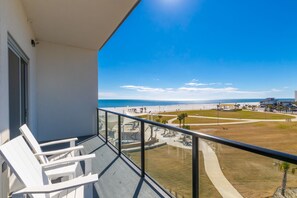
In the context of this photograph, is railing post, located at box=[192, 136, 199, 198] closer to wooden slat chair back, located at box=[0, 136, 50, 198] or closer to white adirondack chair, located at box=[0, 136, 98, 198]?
white adirondack chair, located at box=[0, 136, 98, 198]

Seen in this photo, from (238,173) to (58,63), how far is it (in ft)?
18.1

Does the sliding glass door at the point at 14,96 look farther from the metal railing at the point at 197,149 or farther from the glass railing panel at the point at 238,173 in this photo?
the glass railing panel at the point at 238,173

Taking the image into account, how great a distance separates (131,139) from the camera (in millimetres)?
3521

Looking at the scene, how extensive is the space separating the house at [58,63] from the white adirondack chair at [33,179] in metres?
1.60

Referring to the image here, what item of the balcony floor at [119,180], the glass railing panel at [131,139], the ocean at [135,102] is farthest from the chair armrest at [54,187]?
the ocean at [135,102]

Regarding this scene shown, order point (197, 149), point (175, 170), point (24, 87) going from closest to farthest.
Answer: point (197, 149), point (175, 170), point (24, 87)

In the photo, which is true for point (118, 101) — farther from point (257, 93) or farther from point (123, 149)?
point (123, 149)

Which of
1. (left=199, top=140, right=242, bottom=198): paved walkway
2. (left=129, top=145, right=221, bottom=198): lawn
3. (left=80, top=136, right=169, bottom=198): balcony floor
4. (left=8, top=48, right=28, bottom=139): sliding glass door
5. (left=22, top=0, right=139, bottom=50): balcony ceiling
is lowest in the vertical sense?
(left=80, top=136, right=169, bottom=198): balcony floor

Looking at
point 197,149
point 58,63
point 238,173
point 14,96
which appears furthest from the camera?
point 58,63

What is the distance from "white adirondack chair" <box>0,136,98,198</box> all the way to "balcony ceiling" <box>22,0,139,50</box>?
8.82ft

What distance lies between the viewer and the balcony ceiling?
11.0 ft

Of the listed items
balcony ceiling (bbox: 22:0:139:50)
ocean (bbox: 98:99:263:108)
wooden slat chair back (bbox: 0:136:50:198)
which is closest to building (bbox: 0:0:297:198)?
balcony ceiling (bbox: 22:0:139:50)

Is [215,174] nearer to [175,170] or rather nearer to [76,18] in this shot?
[175,170]

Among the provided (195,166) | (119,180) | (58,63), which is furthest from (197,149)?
(58,63)
